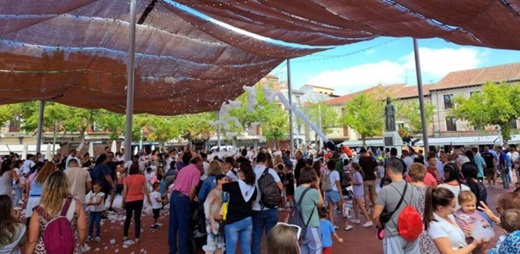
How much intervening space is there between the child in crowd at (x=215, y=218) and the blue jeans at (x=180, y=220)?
0.63 meters

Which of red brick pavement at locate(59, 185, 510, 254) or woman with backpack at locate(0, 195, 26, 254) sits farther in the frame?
red brick pavement at locate(59, 185, 510, 254)

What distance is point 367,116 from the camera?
40562 millimetres

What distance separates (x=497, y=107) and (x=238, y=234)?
33.8 meters

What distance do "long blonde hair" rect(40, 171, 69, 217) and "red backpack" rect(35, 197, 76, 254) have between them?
1.6 inches

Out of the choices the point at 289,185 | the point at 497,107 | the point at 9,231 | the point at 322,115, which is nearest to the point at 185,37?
the point at 289,185

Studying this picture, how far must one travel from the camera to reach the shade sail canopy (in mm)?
5922

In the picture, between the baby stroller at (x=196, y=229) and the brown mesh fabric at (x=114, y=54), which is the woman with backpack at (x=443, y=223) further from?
the brown mesh fabric at (x=114, y=54)

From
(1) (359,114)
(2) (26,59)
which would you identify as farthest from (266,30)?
(1) (359,114)

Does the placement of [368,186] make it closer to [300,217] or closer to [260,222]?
[260,222]

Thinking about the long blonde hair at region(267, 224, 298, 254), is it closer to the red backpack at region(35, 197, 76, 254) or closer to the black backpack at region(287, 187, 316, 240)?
the red backpack at region(35, 197, 76, 254)

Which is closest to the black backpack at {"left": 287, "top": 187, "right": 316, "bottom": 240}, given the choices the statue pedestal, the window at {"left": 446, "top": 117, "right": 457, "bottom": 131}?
the statue pedestal

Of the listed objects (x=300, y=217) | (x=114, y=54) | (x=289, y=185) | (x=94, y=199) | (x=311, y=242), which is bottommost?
(x=311, y=242)

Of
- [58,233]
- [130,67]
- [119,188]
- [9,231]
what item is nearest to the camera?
[9,231]

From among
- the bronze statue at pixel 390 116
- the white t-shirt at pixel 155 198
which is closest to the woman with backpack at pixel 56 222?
the white t-shirt at pixel 155 198
